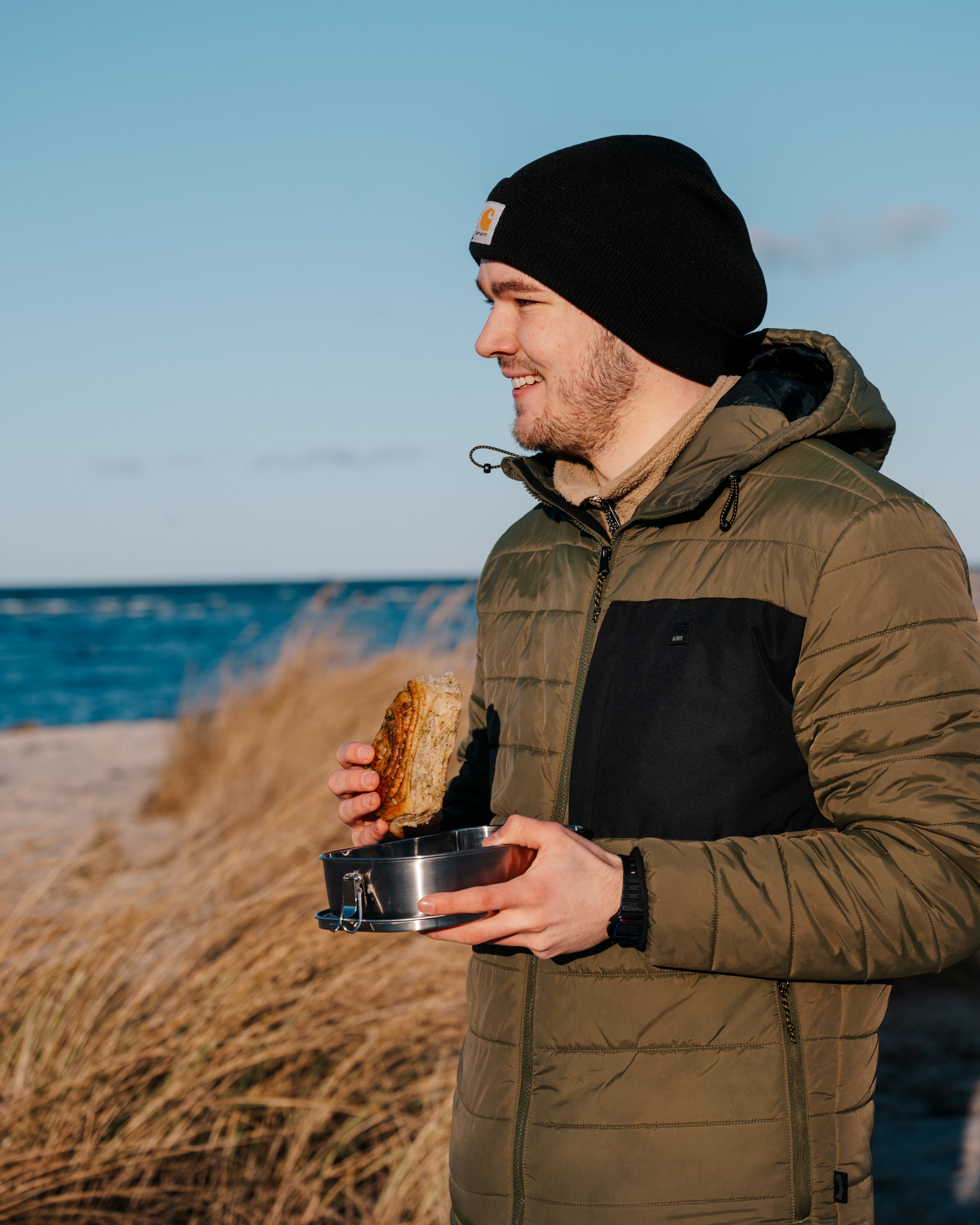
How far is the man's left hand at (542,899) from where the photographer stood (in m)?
1.41

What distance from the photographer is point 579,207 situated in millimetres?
2107

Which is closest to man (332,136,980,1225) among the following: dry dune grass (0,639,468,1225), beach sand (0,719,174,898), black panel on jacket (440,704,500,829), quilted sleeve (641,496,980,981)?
quilted sleeve (641,496,980,981)

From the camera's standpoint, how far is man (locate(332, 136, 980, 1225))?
1.49 metres

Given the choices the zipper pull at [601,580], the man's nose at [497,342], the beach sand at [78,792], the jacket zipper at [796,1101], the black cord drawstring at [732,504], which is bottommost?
the beach sand at [78,792]

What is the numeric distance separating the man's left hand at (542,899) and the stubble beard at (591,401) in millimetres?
855

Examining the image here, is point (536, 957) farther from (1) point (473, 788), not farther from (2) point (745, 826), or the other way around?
(1) point (473, 788)

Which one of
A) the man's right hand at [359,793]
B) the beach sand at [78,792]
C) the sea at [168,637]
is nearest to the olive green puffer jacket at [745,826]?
the man's right hand at [359,793]

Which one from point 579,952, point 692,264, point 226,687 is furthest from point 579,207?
point 226,687

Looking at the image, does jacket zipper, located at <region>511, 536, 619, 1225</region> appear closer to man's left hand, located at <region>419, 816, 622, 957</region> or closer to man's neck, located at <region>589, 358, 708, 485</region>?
man's neck, located at <region>589, 358, 708, 485</region>

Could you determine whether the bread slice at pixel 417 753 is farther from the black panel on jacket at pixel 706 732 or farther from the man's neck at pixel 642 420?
the man's neck at pixel 642 420

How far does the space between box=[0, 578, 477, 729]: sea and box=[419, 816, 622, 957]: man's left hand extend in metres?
3.65

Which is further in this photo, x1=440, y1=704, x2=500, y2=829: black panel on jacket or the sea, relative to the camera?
the sea

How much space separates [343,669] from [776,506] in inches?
271

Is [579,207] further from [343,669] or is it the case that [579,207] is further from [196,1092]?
[343,669]
